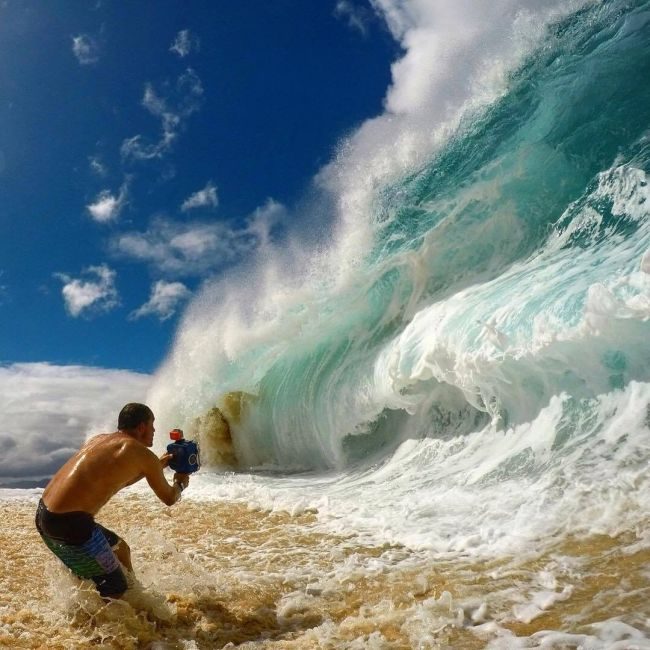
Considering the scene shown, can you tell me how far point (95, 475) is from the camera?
3.68 meters

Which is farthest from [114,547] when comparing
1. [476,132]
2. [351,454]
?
[476,132]

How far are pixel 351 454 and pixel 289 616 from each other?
21.3 feet

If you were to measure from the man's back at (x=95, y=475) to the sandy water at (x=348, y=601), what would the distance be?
0.51m

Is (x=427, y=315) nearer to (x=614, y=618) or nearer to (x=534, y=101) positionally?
(x=534, y=101)

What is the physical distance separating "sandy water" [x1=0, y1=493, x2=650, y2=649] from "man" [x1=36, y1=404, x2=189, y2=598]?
158 mm

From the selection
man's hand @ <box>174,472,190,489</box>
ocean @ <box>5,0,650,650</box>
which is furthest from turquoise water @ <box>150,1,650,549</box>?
man's hand @ <box>174,472,190,489</box>

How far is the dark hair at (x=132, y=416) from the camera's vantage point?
155 inches

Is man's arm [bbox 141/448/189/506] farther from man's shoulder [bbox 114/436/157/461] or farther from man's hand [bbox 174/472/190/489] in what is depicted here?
man's hand [bbox 174/472/190/489]

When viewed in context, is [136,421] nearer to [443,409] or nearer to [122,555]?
[122,555]

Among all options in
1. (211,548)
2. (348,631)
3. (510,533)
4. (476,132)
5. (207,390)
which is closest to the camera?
(348,631)

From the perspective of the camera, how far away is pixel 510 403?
24.1 ft

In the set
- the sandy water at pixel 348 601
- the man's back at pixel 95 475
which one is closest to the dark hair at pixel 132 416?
the man's back at pixel 95 475

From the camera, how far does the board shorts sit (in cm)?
354

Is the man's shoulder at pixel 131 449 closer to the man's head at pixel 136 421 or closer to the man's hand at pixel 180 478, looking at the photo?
the man's head at pixel 136 421
